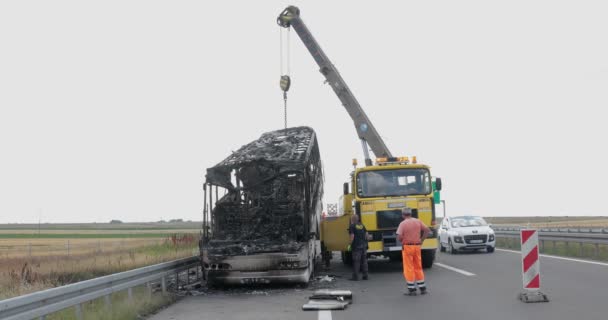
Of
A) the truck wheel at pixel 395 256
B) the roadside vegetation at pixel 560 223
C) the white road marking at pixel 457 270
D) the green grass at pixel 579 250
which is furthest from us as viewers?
the roadside vegetation at pixel 560 223

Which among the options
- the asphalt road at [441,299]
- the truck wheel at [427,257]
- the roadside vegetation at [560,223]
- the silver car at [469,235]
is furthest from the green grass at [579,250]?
the roadside vegetation at [560,223]

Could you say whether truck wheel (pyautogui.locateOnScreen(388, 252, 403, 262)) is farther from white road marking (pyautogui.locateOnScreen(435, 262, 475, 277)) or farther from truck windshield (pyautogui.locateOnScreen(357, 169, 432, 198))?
truck windshield (pyautogui.locateOnScreen(357, 169, 432, 198))

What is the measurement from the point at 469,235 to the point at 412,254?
13314 millimetres

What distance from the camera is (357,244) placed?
53.3 feet

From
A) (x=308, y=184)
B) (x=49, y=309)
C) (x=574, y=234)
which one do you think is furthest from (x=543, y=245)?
(x=49, y=309)

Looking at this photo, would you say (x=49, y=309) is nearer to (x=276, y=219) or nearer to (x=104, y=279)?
(x=104, y=279)

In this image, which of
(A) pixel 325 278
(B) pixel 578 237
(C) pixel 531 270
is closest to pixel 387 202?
(A) pixel 325 278

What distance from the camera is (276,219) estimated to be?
15.2 meters

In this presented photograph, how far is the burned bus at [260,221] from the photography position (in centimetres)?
1391

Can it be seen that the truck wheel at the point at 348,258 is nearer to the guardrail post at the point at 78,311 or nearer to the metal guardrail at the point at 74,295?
the metal guardrail at the point at 74,295

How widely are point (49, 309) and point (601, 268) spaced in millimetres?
13221

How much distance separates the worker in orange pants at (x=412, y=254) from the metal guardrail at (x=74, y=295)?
467 cm

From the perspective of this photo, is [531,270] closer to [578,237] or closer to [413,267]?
[413,267]

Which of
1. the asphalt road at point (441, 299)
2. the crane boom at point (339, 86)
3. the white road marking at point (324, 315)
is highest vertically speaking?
the crane boom at point (339, 86)
